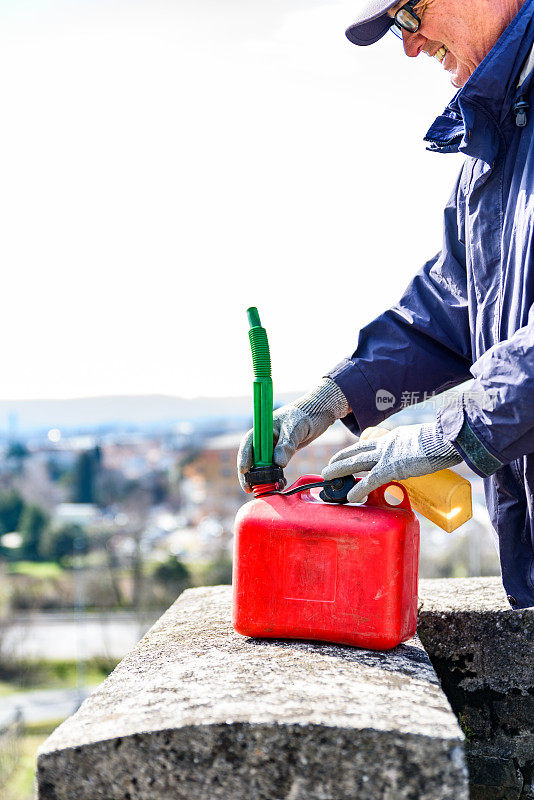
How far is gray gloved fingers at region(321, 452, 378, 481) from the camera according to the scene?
1.81 meters

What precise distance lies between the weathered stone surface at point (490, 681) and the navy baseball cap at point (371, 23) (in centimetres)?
153

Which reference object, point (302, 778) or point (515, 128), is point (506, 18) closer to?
point (515, 128)

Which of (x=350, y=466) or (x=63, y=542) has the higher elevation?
(x=350, y=466)

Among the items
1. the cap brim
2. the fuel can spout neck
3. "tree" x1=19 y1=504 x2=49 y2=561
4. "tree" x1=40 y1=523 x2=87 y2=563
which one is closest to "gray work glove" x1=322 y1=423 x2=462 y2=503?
the fuel can spout neck

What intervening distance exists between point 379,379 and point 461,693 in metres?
0.85

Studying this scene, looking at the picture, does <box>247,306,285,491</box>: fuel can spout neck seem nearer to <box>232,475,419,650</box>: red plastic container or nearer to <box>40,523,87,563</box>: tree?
<box>232,475,419,650</box>: red plastic container

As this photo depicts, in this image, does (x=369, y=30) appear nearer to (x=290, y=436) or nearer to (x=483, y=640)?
(x=290, y=436)

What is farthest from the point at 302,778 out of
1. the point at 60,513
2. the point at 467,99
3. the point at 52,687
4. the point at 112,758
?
the point at 60,513

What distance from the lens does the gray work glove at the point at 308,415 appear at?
2.19 m

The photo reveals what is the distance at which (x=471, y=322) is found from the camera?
2123 millimetres

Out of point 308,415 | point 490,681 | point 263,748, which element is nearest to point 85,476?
point 308,415

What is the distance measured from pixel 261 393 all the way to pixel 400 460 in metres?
0.39

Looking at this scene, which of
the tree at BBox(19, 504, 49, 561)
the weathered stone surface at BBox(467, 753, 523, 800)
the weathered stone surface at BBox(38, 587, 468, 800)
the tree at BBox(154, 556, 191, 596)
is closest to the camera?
the weathered stone surface at BBox(38, 587, 468, 800)

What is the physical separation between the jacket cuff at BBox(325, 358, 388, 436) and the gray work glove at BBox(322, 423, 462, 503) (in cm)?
46
